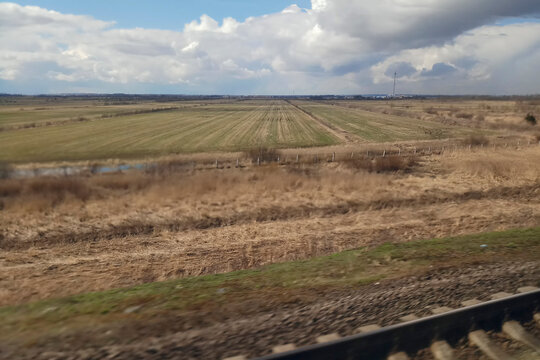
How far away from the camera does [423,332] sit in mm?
5191

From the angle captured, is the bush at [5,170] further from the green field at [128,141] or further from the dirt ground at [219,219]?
the dirt ground at [219,219]

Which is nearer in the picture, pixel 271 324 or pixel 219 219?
pixel 271 324

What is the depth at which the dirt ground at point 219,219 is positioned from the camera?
36.5 ft

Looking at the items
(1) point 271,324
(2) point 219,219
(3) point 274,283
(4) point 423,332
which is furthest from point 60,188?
(4) point 423,332

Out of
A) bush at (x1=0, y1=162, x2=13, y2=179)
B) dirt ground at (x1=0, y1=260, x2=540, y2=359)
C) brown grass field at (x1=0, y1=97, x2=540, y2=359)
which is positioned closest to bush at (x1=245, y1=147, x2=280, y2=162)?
brown grass field at (x1=0, y1=97, x2=540, y2=359)

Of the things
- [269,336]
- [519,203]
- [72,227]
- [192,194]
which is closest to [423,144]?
[519,203]

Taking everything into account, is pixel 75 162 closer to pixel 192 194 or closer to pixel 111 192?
pixel 111 192

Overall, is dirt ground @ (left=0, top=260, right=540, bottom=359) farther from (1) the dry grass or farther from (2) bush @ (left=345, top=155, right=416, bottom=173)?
(2) bush @ (left=345, top=155, right=416, bottom=173)

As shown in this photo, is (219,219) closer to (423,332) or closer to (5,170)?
(423,332)

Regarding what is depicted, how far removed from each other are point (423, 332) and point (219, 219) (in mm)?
11936

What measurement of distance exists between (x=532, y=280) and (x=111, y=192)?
2060 centimetres

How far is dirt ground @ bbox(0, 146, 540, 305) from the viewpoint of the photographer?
11117 millimetres

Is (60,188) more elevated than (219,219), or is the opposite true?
(60,188)

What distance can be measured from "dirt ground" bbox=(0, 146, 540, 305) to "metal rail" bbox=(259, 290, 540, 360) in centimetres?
626
